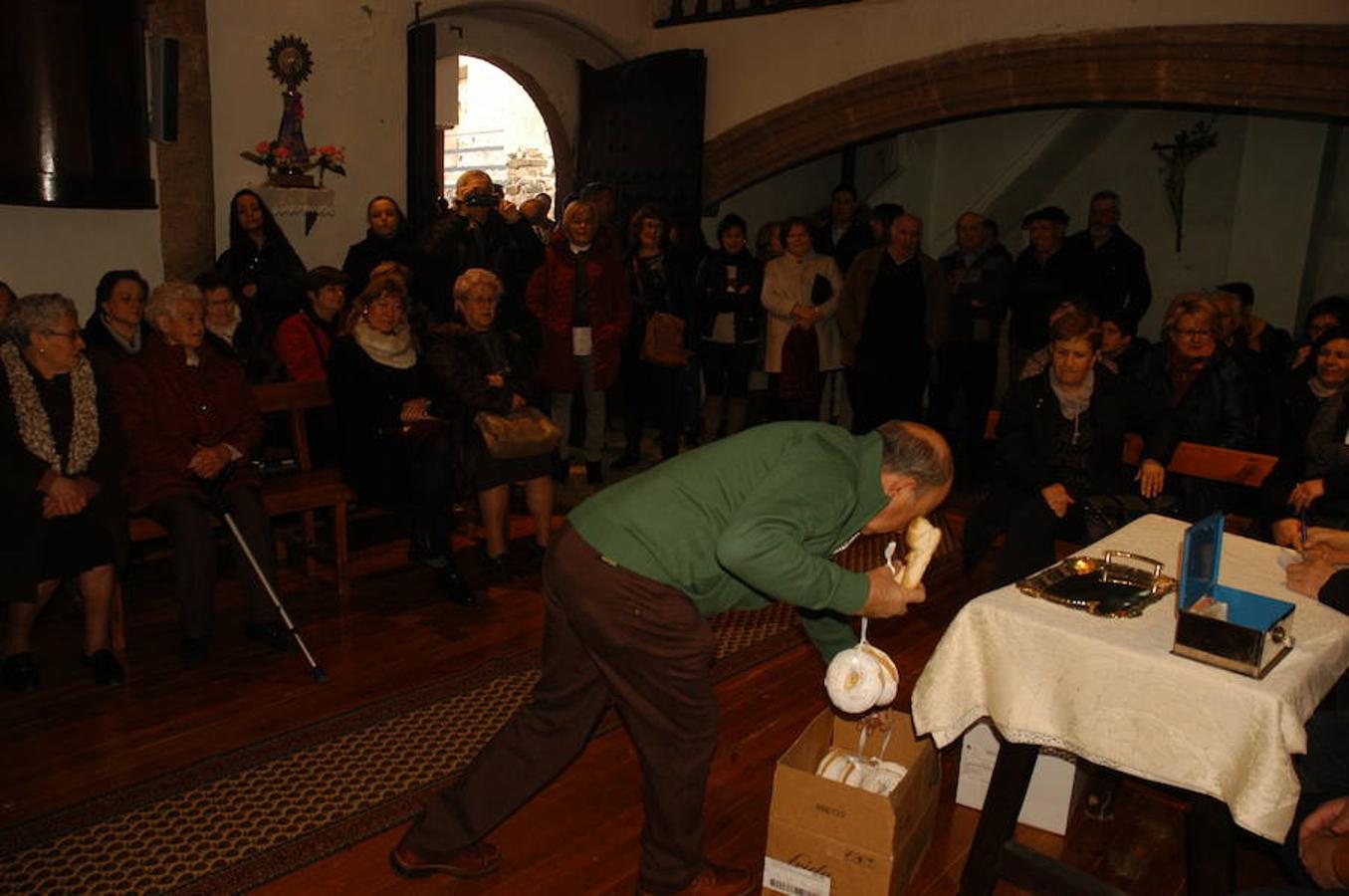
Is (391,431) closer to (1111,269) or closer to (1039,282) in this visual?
(1039,282)

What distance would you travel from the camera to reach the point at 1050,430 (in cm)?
434

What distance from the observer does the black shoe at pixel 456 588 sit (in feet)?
15.2

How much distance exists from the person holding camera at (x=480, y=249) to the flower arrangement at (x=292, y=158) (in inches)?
28.3

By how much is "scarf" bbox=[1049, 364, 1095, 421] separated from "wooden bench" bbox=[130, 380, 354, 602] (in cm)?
291

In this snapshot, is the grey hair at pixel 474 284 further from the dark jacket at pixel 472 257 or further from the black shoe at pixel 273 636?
the black shoe at pixel 273 636

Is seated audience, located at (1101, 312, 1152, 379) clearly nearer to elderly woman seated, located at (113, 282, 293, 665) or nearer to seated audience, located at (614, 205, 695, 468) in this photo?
seated audience, located at (614, 205, 695, 468)

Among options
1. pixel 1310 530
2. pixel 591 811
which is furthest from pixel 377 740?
pixel 1310 530

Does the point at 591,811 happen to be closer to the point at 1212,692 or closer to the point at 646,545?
the point at 646,545

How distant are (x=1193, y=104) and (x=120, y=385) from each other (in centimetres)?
544

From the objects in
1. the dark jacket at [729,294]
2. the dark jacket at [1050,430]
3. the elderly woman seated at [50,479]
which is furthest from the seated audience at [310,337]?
the dark jacket at [1050,430]

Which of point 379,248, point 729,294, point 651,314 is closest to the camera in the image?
point 379,248

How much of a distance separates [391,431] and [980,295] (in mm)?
4002

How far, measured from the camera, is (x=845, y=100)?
7273 millimetres

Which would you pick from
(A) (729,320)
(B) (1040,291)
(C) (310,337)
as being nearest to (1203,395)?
(B) (1040,291)
